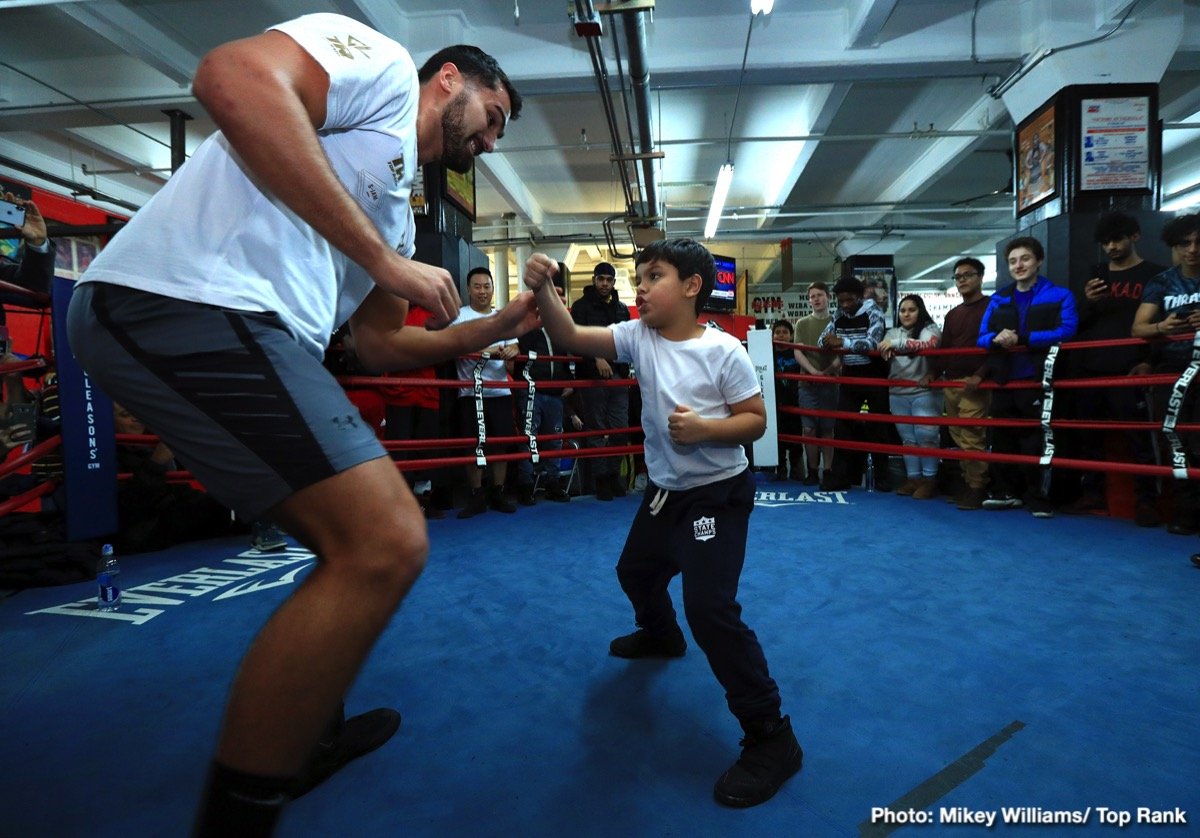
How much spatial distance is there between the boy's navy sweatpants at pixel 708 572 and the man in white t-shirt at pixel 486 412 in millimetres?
2886

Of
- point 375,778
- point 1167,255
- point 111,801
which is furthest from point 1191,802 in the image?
point 1167,255

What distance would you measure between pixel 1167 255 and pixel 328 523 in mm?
8105

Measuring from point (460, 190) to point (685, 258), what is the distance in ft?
22.9

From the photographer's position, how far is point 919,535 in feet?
12.7

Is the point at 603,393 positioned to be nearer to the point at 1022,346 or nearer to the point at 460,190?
the point at 1022,346

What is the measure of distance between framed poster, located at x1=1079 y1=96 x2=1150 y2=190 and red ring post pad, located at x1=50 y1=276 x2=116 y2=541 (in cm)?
815

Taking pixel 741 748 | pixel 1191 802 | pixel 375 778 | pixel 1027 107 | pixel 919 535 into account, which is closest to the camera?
pixel 1191 802

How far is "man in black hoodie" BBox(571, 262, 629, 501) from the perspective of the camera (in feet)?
17.7

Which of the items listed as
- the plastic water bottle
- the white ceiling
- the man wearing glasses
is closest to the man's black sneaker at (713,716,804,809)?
the plastic water bottle

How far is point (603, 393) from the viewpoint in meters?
5.68

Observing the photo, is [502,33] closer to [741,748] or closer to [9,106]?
[9,106]

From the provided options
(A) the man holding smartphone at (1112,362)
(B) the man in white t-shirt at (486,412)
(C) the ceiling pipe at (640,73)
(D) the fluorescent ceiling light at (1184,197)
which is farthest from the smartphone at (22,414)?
(D) the fluorescent ceiling light at (1184,197)

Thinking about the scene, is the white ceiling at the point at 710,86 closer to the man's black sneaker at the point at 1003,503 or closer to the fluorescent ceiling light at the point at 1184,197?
the fluorescent ceiling light at the point at 1184,197

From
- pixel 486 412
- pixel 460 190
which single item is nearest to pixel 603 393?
pixel 486 412
